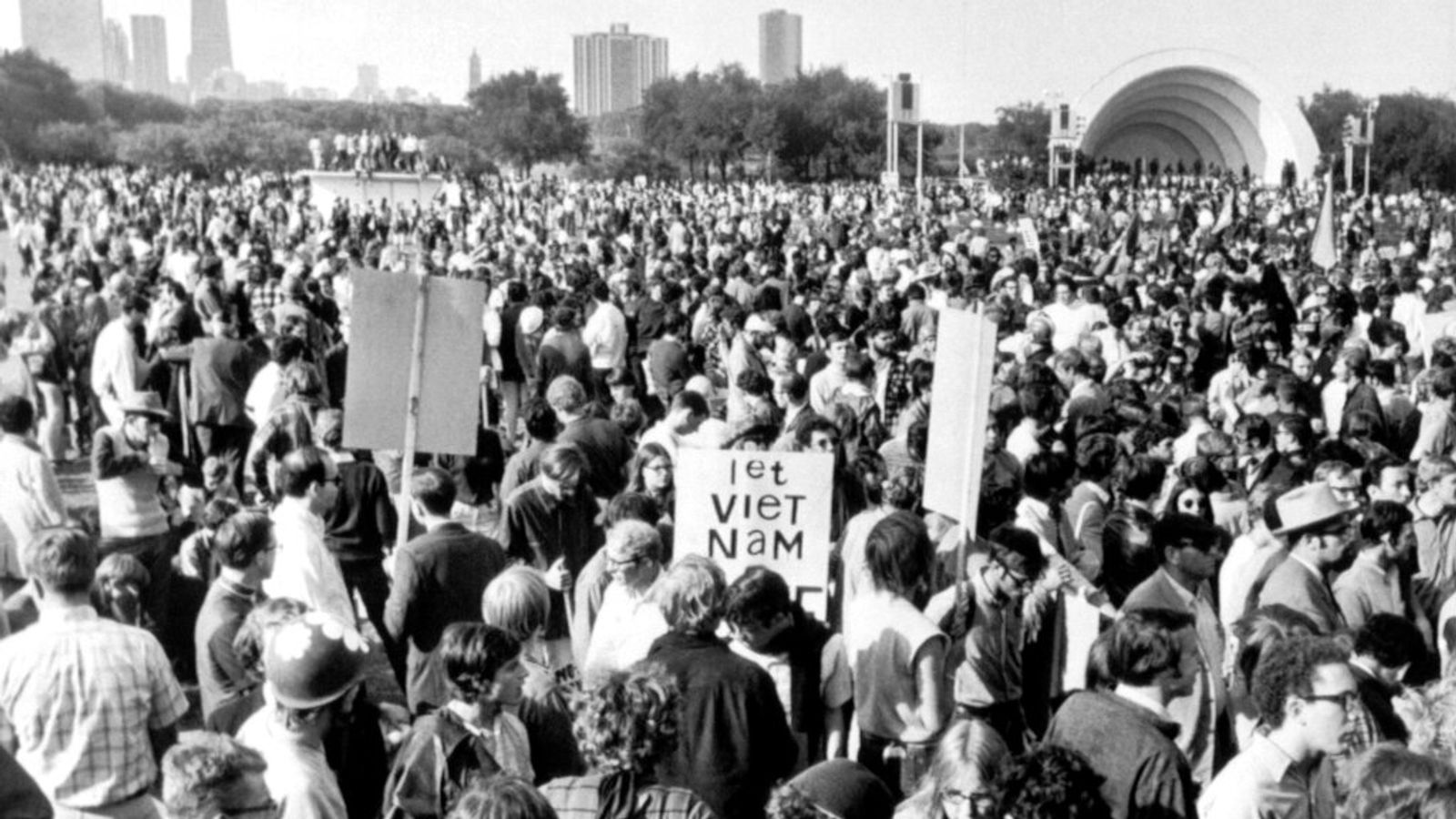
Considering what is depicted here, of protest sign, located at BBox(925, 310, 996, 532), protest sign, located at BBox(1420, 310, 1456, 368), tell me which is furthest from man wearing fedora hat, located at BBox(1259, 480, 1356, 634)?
protest sign, located at BBox(1420, 310, 1456, 368)

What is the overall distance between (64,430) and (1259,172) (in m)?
79.6

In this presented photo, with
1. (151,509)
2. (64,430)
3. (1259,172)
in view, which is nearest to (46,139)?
(1259,172)

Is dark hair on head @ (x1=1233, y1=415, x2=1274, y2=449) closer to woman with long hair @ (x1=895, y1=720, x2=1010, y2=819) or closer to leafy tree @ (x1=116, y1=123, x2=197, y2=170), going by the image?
woman with long hair @ (x1=895, y1=720, x2=1010, y2=819)

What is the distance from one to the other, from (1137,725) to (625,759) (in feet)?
4.66

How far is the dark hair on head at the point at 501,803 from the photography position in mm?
3365

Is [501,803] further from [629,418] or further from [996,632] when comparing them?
[629,418]

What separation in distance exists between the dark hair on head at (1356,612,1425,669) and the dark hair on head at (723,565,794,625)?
1855 mm

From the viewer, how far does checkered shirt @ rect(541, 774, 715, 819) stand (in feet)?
13.1

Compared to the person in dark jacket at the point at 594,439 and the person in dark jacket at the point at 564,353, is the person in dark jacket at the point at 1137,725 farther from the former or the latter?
the person in dark jacket at the point at 564,353

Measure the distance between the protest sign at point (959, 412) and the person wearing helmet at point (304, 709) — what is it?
8.63 ft

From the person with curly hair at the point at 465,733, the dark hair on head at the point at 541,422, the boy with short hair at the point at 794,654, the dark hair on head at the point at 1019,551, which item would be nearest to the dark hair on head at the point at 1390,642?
the dark hair on head at the point at 1019,551

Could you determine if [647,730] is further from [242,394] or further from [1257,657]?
[242,394]

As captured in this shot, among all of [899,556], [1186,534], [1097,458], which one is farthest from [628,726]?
[1097,458]

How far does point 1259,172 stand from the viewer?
84.4 meters
